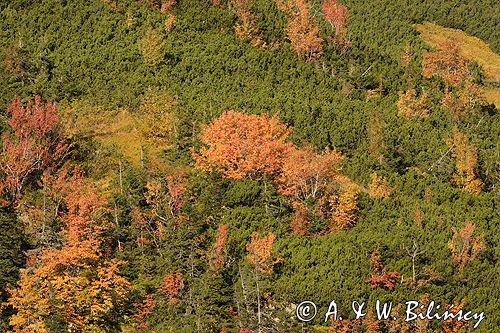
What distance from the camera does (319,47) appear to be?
290 feet

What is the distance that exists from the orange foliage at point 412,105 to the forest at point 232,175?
0.25 metres

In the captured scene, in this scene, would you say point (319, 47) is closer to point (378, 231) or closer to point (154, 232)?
point (378, 231)

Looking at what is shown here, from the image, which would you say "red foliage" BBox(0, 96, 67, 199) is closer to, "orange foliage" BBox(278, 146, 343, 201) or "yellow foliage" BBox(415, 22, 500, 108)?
"orange foliage" BBox(278, 146, 343, 201)

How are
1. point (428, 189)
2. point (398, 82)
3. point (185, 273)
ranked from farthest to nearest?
point (398, 82) → point (428, 189) → point (185, 273)

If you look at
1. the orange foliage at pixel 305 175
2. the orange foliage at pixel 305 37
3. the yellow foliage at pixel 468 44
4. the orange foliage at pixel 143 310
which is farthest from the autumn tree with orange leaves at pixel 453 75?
the orange foliage at pixel 143 310

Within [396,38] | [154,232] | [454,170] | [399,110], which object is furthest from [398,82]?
[154,232]

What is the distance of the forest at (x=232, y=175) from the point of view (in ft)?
170

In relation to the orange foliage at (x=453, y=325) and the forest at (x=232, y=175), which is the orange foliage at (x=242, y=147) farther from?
the orange foliage at (x=453, y=325)

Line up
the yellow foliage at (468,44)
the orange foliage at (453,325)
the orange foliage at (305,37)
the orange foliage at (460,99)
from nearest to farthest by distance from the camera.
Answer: the orange foliage at (453,325) → the orange foliage at (460,99) → the orange foliage at (305,37) → the yellow foliage at (468,44)

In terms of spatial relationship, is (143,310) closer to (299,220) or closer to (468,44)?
(299,220)

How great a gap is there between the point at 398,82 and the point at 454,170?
16012 millimetres
